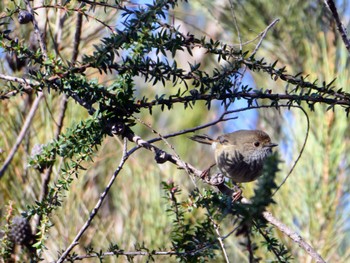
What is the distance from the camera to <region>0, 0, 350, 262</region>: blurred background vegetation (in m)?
2.20

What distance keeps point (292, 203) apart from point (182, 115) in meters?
2.83

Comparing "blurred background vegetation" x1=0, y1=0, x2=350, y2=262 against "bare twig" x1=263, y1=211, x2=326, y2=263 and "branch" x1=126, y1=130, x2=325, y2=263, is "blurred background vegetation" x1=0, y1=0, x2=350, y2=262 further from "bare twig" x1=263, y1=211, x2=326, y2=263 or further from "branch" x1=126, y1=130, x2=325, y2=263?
"bare twig" x1=263, y1=211, x2=326, y2=263

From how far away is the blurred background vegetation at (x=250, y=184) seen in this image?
220cm

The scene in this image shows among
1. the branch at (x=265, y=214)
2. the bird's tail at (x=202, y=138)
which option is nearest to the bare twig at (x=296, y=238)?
the branch at (x=265, y=214)

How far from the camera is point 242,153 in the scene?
8.23 feet

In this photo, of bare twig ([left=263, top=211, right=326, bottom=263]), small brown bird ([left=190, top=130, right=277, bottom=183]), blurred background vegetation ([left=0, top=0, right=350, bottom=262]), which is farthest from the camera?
small brown bird ([left=190, top=130, right=277, bottom=183])

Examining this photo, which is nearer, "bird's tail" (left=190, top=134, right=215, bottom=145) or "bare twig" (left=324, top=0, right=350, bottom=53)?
"bare twig" (left=324, top=0, right=350, bottom=53)

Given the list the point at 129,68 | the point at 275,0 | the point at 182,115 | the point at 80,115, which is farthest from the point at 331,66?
the point at 182,115

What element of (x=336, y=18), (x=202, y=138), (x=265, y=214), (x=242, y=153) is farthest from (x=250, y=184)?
(x=336, y=18)

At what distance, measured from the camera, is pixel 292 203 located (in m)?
2.40

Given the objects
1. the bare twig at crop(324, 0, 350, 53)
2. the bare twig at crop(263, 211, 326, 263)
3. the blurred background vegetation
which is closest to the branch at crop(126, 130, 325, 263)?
the bare twig at crop(263, 211, 326, 263)

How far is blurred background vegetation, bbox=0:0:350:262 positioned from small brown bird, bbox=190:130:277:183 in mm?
97

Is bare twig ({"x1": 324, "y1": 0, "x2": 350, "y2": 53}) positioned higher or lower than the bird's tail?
lower

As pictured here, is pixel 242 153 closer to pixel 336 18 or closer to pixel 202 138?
pixel 202 138
